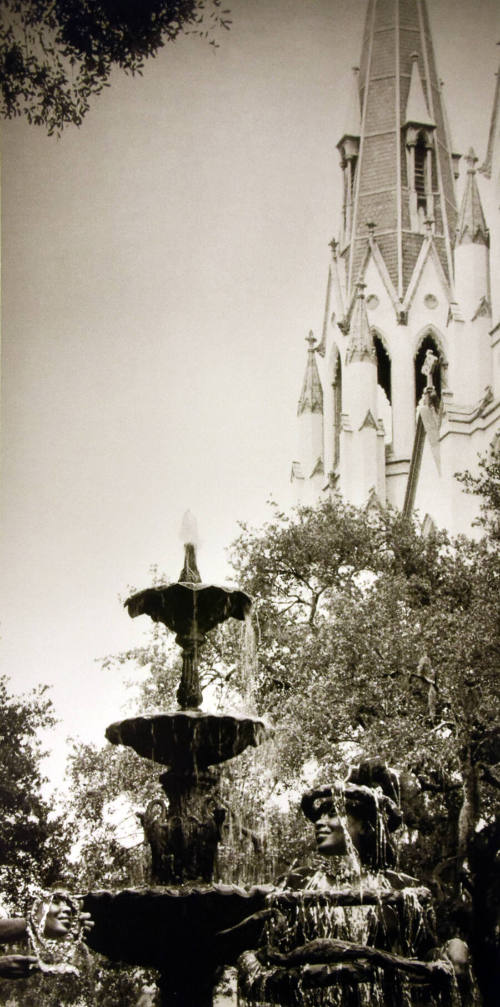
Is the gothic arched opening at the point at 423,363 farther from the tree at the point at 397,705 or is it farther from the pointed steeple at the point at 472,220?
the tree at the point at 397,705

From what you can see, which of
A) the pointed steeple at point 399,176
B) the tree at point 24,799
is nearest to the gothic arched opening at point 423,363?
the pointed steeple at point 399,176

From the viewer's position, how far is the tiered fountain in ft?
19.2

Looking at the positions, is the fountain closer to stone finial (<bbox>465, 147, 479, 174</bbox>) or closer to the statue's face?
the statue's face

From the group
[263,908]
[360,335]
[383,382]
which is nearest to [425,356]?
[360,335]

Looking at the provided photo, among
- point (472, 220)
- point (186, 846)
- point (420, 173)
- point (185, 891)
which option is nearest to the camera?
point (185, 891)

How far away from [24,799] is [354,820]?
5955mm

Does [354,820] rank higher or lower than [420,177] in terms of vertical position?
lower

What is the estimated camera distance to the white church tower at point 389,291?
2614 centimetres

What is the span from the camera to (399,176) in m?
30.5

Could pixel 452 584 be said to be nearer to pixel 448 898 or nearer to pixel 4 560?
pixel 448 898

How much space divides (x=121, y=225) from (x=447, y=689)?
203 inches

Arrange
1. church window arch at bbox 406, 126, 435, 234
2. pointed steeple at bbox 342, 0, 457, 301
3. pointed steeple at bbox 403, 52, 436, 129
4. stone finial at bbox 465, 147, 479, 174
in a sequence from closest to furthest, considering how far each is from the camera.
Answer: stone finial at bbox 465, 147, 479, 174 < pointed steeple at bbox 403, 52, 436, 129 < pointed steeple at bbox 342, 0, 457, 301 < church window arch at bbox 406, 126, 435, 234

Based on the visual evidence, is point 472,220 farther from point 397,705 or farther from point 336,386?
point 397,705

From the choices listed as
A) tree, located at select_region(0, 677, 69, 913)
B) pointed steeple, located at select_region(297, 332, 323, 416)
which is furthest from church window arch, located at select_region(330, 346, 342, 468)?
tree, located at select_region(0, 677, 69, 913)
